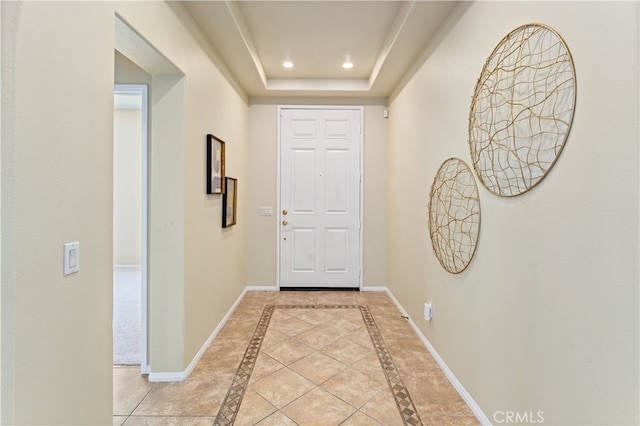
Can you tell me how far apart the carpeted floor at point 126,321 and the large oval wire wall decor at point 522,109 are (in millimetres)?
2771

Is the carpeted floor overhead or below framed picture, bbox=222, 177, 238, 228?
below

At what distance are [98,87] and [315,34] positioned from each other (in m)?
2.05

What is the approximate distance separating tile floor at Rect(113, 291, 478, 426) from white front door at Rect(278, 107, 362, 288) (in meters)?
1.12

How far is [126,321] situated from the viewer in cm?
300

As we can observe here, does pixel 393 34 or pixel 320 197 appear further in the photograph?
pixel 320 197

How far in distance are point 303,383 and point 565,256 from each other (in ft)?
5.43

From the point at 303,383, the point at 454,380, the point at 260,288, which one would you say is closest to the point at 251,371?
the point at 303,383

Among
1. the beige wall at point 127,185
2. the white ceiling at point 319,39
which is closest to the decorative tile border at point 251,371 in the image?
the white ceiling at point 319,39

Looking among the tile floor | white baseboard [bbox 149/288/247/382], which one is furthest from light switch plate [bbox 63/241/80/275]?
white baseboard [bbox 149/288/247/382]

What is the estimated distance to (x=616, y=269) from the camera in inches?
36.8

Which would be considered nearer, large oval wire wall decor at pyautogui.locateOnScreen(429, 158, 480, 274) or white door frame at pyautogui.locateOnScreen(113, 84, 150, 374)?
large oval wire wall decor at pyautogui.locateOnScreen(429, 158, 480, 274)

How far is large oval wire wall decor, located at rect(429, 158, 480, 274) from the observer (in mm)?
1798

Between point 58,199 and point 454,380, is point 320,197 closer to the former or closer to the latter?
point 454,380

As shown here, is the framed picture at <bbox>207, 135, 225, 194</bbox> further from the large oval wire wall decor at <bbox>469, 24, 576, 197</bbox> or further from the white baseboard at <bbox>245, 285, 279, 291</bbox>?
the large oval wire wall decor at <bbox>469, 24, 576, 197</bbox>
